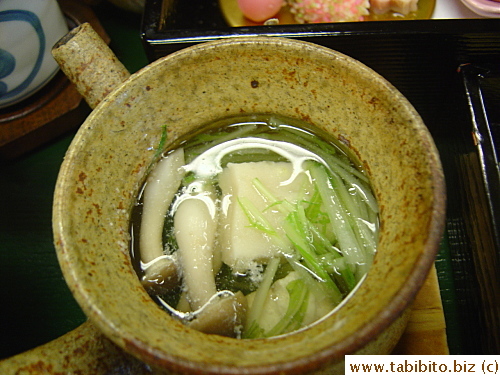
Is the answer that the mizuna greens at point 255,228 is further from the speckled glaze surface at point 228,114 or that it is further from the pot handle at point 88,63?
the pot handle at point 88,63

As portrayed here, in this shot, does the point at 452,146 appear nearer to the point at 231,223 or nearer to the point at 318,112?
the point at 318,112

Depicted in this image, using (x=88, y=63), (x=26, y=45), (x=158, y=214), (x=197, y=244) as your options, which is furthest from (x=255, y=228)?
(x=26, y=45)

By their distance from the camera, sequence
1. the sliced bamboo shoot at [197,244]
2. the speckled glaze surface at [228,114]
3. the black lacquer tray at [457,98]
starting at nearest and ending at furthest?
the speckled glaze surface at [228,114], the sliced bamboo shoot at [197,244], the black lacquer tray at [457,98]

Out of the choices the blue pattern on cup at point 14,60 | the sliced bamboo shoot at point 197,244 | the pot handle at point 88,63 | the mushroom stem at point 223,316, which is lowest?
the mushroom stem at point 223,316

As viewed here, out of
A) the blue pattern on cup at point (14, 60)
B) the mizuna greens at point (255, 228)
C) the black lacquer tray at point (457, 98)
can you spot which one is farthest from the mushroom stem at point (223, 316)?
the blue pattern on cup at point (14, 60)

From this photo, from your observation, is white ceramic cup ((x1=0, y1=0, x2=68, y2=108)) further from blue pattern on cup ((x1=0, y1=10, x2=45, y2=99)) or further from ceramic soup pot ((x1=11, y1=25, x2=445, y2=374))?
ceramic soup pot ((x1=11, y1=25, x2=445, y2=374))

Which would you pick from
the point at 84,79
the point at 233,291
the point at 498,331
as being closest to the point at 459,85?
the point at 498,331
